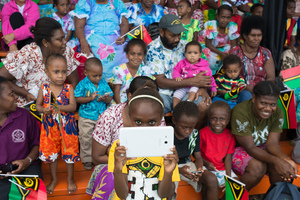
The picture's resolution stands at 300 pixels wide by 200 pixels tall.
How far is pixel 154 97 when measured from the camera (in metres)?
1.74

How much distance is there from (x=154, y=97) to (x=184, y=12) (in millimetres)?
2882

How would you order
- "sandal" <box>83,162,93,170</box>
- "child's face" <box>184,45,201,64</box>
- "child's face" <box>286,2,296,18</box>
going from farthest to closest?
"child's face" <box>286,2,296,18</box>, "child's face" <box>184,45,201,64</box>, "sandal" <box>83,162,93,170</box>

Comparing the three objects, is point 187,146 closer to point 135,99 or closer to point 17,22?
point 135,99

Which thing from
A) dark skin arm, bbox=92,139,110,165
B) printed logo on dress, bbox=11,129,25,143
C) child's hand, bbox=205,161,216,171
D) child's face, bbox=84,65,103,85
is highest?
child's face, bbox=84,65,103,85

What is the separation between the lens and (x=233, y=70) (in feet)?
11.2

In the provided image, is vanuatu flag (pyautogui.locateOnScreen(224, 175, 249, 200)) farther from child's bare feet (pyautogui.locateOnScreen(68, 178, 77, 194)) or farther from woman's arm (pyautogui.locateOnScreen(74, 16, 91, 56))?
woman's arm (pyautogui.locateOnScreen(74, 16, 91, 56))

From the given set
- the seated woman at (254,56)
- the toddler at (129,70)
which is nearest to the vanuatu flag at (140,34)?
the toddler at (129,70)

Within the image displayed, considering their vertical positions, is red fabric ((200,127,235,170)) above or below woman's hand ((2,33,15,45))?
below

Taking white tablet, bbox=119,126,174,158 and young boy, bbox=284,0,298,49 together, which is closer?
white tablet, bbox=119,126,174,158

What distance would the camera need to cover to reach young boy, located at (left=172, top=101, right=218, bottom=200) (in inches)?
96.4

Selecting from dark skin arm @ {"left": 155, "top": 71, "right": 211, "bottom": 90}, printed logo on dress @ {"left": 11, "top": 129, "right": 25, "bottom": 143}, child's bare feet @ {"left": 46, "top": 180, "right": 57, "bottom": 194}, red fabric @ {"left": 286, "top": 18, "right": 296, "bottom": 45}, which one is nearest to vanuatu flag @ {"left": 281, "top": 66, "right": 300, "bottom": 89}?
dark skin arm @ {"left": 155, "top": 71, "right": 211, "bottom": 90}

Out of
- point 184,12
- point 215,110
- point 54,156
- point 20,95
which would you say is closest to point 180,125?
point 215,110

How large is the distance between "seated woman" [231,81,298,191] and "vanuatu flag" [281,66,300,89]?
628 millimetres

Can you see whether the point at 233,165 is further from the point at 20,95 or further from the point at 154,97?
the point at 20,95
